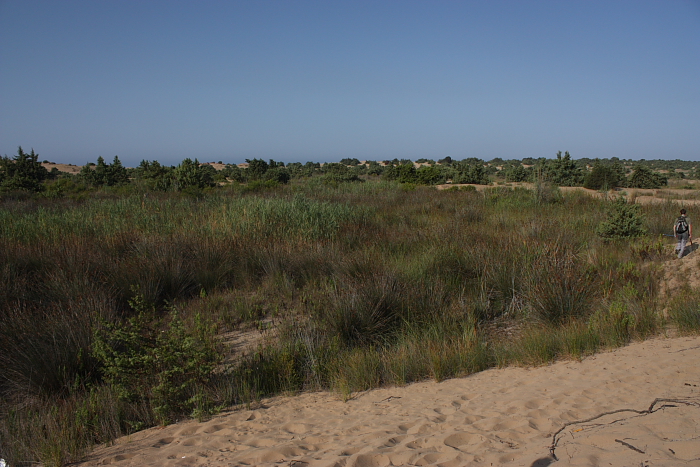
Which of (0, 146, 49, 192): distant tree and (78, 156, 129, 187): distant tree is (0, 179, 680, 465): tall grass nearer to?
(0, 146, 49, 192): distant tree

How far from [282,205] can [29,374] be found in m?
7.71

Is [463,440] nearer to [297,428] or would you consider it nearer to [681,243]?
[297,428]

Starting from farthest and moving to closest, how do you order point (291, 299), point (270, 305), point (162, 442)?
point (291, 299) → point (270, 305) → point (162, 442)

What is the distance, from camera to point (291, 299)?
24.1ft

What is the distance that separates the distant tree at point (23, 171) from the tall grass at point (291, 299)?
1702 centimetres

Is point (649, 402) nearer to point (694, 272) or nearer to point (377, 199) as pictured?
point (694, 272)

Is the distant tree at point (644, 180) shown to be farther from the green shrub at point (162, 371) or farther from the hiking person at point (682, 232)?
the green shrub at point (162, 371)

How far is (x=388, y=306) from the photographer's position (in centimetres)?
616

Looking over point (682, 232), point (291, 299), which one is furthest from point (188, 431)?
point (682, 232)

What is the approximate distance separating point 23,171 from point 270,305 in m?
27.3

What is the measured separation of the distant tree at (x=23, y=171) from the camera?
24281 mm

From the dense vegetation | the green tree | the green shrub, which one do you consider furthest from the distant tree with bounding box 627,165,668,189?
the green shrub

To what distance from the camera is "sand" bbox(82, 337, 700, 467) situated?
298 cm

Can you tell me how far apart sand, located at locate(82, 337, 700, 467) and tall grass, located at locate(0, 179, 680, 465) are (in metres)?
0.32
